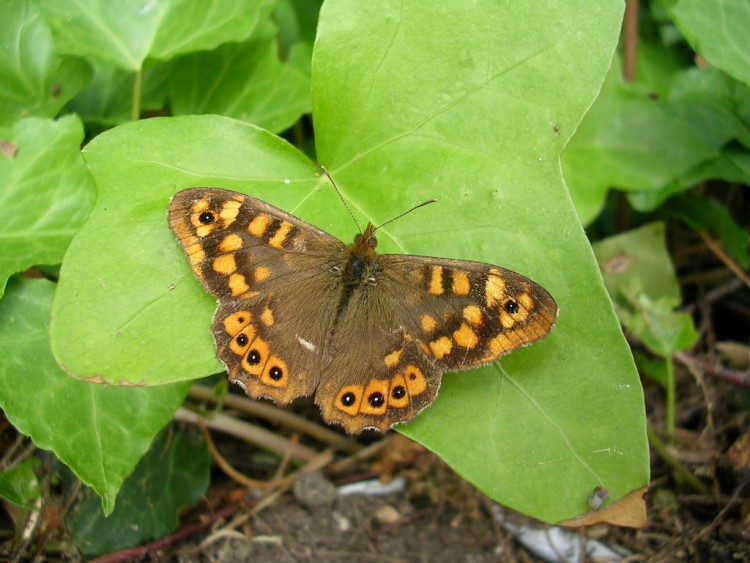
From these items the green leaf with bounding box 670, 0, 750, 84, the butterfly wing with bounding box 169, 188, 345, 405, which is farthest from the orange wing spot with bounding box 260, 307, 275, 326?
the green leaf with bounding box 670, 0, 750, 84

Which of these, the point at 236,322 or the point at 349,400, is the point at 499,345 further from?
the point at 236,322

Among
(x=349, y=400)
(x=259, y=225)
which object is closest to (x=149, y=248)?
(x=259, y=225)

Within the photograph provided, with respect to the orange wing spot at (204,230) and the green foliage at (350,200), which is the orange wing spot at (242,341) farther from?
the orange wing spot at (204,230)

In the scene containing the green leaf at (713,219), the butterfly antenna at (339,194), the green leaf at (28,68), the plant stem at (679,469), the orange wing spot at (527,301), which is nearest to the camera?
the orange wing spot at (527,301)

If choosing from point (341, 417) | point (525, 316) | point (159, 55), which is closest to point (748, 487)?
point (525, 316)

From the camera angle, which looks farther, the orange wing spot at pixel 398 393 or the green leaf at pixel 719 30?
the green leaf at pixel 719 30

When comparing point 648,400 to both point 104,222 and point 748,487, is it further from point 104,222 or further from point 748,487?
point 104,222

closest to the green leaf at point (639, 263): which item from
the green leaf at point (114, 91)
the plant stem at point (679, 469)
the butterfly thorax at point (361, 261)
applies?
the plant stem at point (679, 469)
